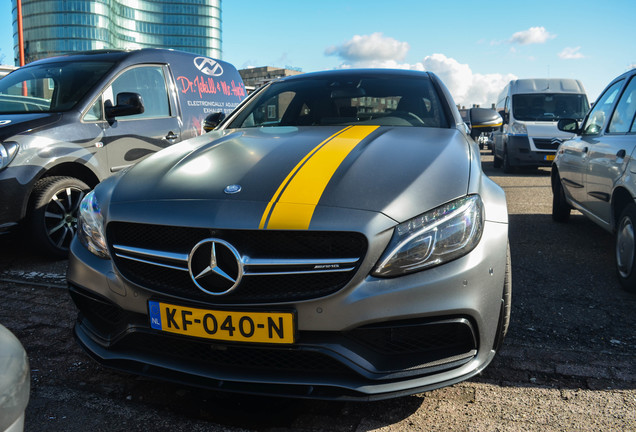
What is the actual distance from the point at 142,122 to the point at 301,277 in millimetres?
3844

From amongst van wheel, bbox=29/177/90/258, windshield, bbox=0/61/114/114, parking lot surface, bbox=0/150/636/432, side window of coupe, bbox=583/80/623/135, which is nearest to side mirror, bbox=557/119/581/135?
side window of coupe, bbox=583/80/623/135

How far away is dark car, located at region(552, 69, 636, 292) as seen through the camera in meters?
3.82

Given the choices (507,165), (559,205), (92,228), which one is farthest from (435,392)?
(507,165)

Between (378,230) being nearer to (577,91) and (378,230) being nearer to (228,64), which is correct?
(228,64)

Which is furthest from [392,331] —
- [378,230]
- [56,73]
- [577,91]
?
[577,91]

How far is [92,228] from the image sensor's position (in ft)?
7.78

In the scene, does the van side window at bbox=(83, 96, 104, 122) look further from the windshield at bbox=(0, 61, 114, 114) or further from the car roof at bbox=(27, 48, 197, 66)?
the car roof at bbox=(27, 48, 197, 66)

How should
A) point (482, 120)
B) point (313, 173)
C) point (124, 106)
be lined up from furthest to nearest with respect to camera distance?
point (124, 106) → point (482, 120) → point (313, 173)

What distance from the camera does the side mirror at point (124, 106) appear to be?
4.82m

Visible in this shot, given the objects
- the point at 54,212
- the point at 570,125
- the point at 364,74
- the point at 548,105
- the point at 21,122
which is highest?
the point at 548,105

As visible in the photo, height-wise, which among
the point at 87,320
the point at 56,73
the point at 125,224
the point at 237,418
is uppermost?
the point at 56,73

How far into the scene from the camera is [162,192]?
228 cm

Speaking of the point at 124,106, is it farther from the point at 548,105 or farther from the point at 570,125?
the point at 548,105

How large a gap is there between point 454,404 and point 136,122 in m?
4.04
